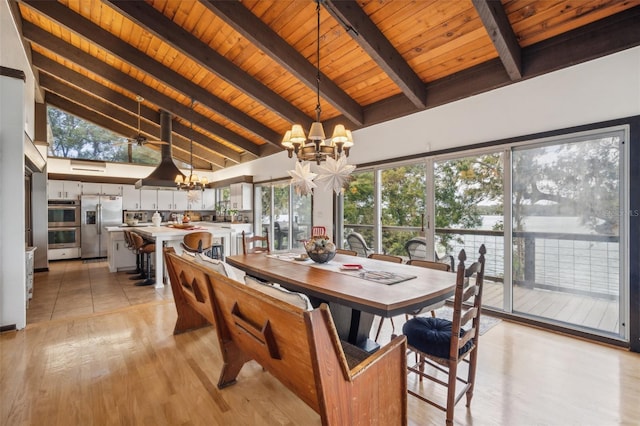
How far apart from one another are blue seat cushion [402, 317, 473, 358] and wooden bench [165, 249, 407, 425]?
333 millimetres

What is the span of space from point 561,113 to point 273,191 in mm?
5759

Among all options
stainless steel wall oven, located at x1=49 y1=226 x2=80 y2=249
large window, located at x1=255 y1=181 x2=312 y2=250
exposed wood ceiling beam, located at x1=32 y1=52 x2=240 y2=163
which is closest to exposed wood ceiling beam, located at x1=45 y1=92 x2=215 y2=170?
exposed wood ceiling beam, located at x1=32 y1=52 x2=240 y2=163

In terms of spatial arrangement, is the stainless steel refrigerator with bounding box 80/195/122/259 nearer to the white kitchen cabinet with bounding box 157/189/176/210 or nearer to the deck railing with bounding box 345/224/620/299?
the white kitchen cabinet with bounding box 157/189/176/210

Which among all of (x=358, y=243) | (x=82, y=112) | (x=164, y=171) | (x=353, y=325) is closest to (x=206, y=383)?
(x=353, y=325)

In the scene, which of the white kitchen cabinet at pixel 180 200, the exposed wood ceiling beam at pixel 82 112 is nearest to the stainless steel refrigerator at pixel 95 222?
the white kitchen cabinet at pixel 180 200

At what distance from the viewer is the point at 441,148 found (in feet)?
12.6

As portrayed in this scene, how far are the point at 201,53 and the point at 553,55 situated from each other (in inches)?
153

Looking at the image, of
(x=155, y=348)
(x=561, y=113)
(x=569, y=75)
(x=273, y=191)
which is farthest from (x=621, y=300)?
(x=273, y=191)

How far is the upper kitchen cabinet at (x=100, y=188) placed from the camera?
745 cm

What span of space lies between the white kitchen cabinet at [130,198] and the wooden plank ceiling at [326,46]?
2928 millimetres

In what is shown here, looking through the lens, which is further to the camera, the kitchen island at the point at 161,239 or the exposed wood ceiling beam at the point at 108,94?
the exposed wood ceiling beam at the point at 108,94

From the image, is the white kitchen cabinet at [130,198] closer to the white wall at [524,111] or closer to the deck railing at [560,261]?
the white wall at [524,111]

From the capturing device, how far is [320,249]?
8.80 ft

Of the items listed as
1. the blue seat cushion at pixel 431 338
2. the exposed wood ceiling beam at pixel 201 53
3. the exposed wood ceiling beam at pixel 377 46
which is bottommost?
the blue seat cushion at pixel 431 338
